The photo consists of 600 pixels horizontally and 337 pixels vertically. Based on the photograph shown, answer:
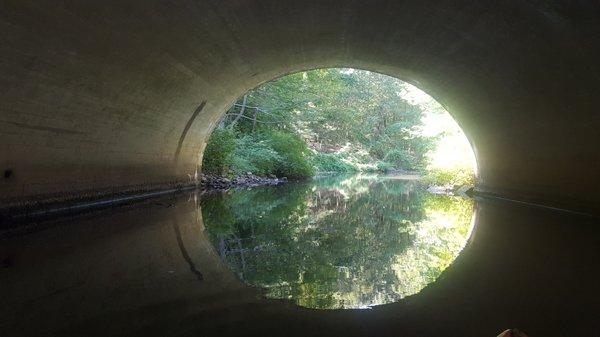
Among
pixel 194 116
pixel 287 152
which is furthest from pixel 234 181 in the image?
pixel 194 116

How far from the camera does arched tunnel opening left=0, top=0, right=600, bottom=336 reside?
136 inches

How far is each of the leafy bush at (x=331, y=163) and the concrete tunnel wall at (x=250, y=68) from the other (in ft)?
73.8

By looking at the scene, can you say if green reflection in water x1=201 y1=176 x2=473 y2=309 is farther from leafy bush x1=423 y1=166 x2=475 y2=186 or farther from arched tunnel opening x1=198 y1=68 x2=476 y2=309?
leafy bush x1=423 y1=166 x2=475 y2=186

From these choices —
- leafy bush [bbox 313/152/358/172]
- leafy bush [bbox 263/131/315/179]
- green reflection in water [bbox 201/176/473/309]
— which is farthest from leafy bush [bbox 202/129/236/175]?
leafy bush [bbox 313/152/358/172]

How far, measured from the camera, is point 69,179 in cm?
808

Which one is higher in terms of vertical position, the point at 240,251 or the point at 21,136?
the point at 21,136

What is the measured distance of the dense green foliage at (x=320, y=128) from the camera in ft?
63.3

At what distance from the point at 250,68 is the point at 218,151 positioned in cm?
582

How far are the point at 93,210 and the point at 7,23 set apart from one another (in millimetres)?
4502

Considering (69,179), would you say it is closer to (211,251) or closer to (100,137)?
(100,137)

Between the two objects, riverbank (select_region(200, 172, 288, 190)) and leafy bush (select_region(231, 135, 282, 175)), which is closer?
riverbank (select_region(200, 172, 288, 190))

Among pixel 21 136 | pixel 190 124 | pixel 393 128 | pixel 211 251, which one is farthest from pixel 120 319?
pixel 393 128

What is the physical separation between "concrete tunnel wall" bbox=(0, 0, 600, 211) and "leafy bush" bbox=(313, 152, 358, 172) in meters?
22.5

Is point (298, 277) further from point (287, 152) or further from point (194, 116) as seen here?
point (287, 152)
